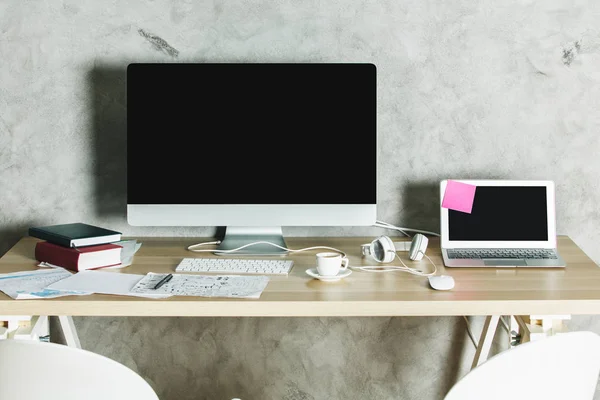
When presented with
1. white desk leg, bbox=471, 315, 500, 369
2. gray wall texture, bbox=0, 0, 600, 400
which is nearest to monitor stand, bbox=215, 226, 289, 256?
gray wall texture, bbox=0, 0, 600, 400

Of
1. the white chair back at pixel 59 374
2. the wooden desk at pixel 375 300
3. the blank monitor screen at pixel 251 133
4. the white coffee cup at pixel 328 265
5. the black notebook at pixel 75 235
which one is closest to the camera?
the white chair back at pixel 59 374

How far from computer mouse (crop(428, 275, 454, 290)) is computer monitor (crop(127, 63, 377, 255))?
1.23 feet

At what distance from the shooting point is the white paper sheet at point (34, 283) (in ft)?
5.23

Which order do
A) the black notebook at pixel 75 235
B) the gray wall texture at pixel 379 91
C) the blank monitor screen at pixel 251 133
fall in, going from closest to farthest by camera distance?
the black notebook at pixel 75 235
the blank monitor screen at pixel 251 133
the gray wall texture at pixel 379 91

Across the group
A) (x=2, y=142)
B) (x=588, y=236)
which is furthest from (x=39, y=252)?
(x=588, y=236)

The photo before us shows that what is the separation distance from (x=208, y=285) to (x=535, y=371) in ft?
2.61

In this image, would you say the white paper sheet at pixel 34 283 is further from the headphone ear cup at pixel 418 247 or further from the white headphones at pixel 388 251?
the headphone ear cup at pixel 418 247

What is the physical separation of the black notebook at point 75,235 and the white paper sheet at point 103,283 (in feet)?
0.27

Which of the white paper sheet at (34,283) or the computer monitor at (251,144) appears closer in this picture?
the white paper sheet at (34,283)

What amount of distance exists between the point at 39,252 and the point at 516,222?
134cm

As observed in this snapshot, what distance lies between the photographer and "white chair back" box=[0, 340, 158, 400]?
1154 millimetres

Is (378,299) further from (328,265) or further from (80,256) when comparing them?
(80,256)

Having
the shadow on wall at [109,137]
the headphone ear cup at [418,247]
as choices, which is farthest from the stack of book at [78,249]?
the headphone ear cup at [418,247]

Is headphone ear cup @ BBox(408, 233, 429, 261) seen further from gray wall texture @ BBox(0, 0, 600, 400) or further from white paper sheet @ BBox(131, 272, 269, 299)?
white paper sheet @ BBox(131, 272, 269, 299)
